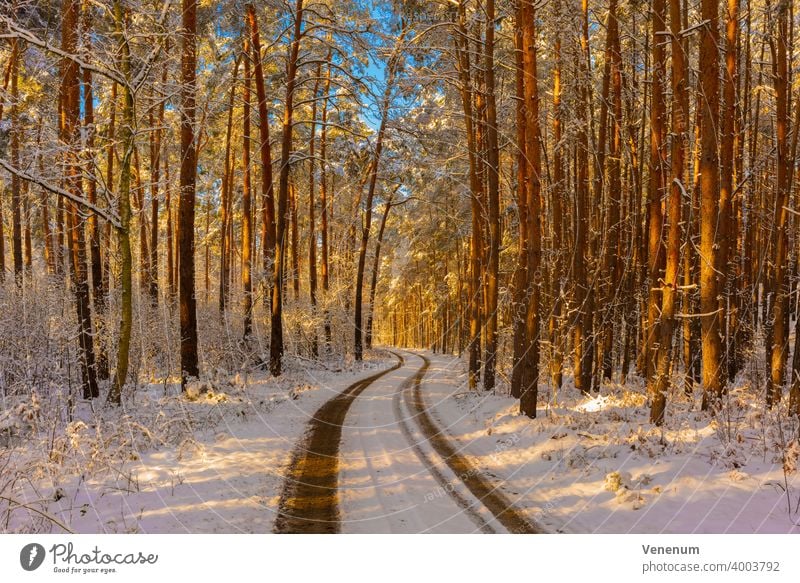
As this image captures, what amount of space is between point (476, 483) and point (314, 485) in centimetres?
247

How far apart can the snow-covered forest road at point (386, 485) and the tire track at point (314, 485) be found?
0.04ft

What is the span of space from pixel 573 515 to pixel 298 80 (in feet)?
60.5

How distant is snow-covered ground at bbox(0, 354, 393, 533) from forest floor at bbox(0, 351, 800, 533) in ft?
0.10

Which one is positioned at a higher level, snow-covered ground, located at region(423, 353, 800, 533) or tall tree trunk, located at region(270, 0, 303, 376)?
tall tree trunk, located at region(270, 0, 303, 376)

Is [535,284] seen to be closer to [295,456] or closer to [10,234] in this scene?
[295,456]

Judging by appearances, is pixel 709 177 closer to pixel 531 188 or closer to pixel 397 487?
pixel 531 188

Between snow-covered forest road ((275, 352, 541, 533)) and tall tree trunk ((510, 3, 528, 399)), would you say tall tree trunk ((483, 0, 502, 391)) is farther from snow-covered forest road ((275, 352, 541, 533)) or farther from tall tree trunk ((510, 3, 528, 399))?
snow-covered forest road ((275, 352, 541, 533))

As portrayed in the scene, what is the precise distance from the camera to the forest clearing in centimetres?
641

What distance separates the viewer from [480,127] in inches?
722

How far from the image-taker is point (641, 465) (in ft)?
25.3

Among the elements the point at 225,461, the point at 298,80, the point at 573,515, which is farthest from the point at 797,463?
the point at 298,80

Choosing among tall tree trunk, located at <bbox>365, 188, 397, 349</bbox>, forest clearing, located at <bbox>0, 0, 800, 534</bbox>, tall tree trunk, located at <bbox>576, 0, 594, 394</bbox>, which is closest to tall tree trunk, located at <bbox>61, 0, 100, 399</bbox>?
forest clearing, located at <bbox>0, 0, 800, 534</bbox>

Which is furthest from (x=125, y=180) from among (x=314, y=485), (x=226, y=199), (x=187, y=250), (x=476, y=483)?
(x=226, y=199)

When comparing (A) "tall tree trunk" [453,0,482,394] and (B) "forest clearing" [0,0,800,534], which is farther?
(A) "tall tree trunk" [453,0,482,394]
